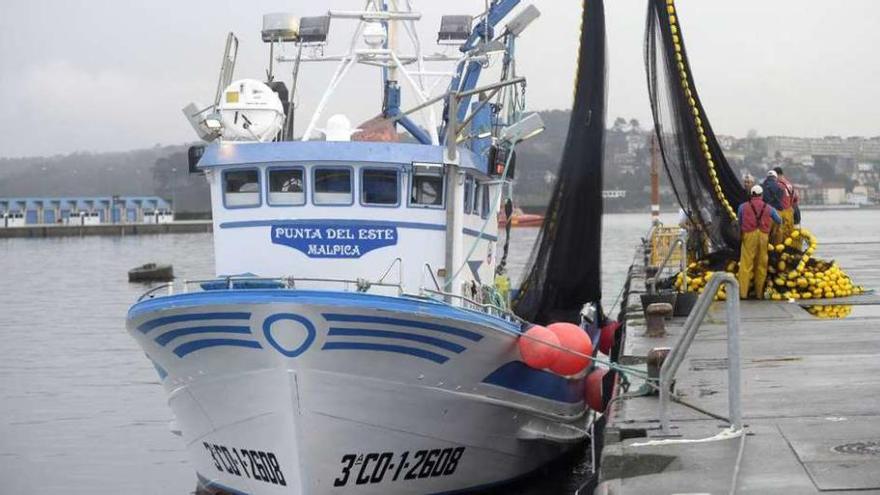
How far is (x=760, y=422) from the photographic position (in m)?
11.1

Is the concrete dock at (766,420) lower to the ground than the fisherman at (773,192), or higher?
lower

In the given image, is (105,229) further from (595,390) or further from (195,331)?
(195,331)

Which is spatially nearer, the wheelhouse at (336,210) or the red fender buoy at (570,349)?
the red fender buoy at (570,349)

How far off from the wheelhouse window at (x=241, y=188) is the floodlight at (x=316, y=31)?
8.74ft

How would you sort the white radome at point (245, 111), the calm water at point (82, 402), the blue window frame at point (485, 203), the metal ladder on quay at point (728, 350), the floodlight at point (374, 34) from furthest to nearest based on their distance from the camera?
the calm water at point (82, 402) < the blue window frame at point (485, 203) < the floodlight at point (374, 34) < the white radome at point (245, 111) < the metal ladder on quay at point (728, 350)

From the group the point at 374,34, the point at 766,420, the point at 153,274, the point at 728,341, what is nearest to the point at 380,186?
the point at 374,34

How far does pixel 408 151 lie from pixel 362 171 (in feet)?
1.71

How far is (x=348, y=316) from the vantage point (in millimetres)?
12477

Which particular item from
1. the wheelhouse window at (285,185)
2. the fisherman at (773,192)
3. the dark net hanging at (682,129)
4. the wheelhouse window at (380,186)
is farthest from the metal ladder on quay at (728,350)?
the fisherman at (773,192)

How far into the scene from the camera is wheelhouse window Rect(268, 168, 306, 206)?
47.2ft

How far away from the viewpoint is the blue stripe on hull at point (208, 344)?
41.4ft

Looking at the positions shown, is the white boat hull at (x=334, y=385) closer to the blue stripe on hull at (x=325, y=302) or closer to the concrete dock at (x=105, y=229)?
the blue stripe on hull at (x=325, y=302)

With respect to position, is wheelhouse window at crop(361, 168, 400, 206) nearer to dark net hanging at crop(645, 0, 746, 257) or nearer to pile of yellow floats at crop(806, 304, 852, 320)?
dark net hanging at crop(645, 0, 746, 257)

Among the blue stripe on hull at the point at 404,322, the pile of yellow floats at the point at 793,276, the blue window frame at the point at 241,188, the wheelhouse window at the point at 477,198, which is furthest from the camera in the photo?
the pile of yellow floats at the point at 793,276
